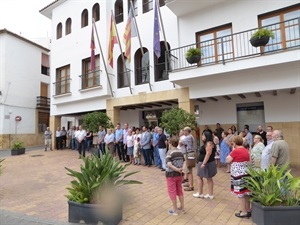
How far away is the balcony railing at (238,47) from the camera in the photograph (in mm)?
9102

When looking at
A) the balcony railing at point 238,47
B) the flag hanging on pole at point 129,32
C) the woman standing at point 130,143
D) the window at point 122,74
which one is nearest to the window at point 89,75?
the window at point 122,74

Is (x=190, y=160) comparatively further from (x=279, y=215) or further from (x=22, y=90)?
(x=22, y=90)

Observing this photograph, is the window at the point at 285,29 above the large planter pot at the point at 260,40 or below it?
above

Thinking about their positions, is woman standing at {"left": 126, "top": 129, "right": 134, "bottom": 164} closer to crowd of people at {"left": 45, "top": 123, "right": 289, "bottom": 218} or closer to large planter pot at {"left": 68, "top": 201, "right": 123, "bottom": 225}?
crowd of people at {"left": 45, "top": 123, "right": 289, "bottom": 218}

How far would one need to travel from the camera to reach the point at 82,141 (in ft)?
44.2

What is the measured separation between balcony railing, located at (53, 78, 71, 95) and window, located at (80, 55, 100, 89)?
5.14 feet

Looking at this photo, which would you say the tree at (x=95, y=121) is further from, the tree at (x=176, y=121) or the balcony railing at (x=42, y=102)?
the balcony railing at (x=42, y=102)

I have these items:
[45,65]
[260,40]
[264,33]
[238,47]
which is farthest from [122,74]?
[45,65]

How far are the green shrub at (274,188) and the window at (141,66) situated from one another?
9451mm

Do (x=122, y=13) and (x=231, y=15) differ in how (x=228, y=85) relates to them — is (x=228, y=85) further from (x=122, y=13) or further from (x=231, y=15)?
(x=122, y=13)

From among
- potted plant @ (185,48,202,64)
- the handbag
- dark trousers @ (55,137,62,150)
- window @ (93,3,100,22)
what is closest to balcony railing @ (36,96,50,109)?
dark trousers @ (55,137,62,150)

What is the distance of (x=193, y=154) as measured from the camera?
7.27m

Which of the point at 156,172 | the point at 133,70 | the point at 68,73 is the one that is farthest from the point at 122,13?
the point at 156,172

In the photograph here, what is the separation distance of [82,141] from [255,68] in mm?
9650
